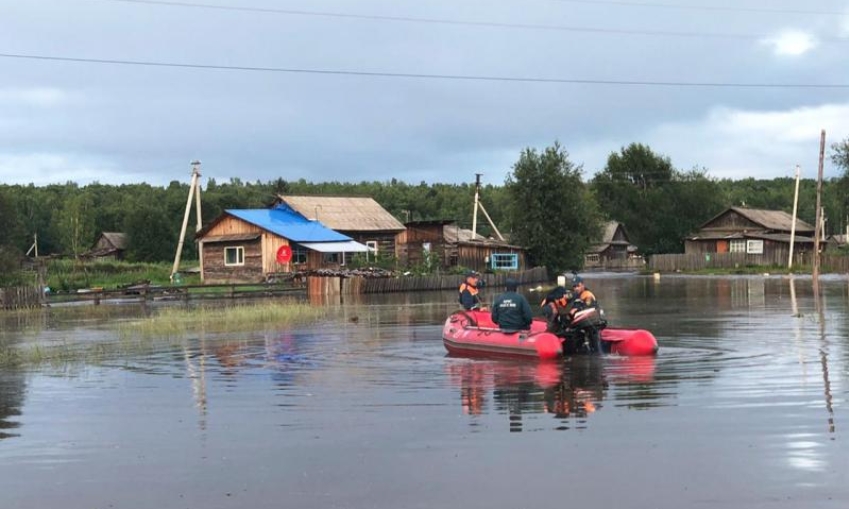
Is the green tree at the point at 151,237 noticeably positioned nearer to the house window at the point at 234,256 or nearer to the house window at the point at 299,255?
the house window at the point at 234,256

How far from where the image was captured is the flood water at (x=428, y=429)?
8.53 meters

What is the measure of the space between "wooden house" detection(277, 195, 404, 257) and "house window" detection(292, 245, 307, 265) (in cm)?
506

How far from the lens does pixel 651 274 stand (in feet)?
261

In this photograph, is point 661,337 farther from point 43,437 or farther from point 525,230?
point 525,230

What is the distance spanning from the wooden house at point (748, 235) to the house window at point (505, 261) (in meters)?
27.7

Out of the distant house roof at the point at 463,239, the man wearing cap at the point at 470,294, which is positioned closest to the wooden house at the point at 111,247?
the distant house roof at the point at 463,239

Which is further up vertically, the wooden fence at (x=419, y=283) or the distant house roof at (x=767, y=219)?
the distant house roof at (x=767, y=219)

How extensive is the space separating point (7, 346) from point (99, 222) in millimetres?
84691

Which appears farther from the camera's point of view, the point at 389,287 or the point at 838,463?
the point at 389,287

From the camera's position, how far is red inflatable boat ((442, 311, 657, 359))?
18.1 meters

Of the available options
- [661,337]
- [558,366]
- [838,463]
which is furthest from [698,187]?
[838,463]

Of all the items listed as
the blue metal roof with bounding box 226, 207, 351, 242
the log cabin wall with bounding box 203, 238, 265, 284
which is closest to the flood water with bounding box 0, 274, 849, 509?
the log cabin wall with bounding box 203, 238, 265, 284

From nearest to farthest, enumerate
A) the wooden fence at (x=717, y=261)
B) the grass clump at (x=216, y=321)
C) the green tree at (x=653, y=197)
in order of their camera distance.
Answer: the grass clump at (x=216, y=321) → the wooden fence at (x=717, y=261) → the green tree at (x=653, y=197)

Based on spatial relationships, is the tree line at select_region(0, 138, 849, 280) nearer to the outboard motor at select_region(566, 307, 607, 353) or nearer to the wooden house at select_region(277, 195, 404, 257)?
the wooden house at select_region(277, 195, 404, 257)
